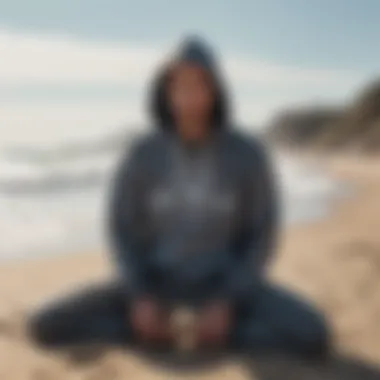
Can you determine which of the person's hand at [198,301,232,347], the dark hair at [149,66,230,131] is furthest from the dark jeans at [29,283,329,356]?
the dark hair at [149,66,230,131]

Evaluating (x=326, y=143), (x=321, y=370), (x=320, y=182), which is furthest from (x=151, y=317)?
(x=326, y=143)

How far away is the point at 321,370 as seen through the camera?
1758 mm

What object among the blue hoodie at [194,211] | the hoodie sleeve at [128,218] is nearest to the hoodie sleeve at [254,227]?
the blue hoodie at [194,211]

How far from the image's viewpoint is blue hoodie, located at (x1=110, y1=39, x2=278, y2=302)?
72.1 inches

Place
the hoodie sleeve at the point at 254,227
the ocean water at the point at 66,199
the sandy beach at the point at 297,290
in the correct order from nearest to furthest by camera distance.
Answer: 1. the sandy beach at the point at 297,290
2. the hoodie sleeve at the point at 254,227
3. the ocean water at the point at 66,199

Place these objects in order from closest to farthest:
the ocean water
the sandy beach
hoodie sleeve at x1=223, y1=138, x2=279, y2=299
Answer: the sandy beach < hoodie sleeve at x1=223, y1=138, x2=279, y2=299 < the ocean water

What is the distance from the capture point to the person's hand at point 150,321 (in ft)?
5.90

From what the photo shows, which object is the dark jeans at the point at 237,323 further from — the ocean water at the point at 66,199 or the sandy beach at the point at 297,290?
the ocean water at the point at 66,199

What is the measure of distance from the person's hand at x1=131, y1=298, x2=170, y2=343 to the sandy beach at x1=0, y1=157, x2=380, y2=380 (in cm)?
7

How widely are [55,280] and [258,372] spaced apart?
970 millimetres

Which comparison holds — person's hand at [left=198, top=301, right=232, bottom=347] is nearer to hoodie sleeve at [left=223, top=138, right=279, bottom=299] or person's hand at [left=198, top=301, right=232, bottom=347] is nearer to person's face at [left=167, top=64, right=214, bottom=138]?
hoodie sleeve at [left=223, top=138, right=279, bottom=299]

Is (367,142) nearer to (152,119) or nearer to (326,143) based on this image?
(326,143)

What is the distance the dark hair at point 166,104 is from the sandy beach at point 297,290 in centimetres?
53

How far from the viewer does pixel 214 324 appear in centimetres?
182
